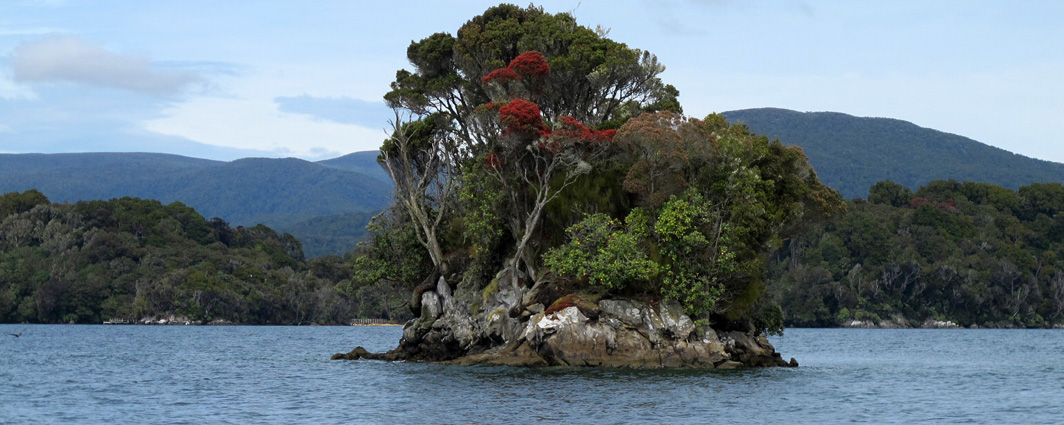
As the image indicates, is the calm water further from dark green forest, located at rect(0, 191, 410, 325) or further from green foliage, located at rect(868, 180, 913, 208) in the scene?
green foliage, located at rect(868, 180, 913, 208)

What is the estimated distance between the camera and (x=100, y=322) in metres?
134

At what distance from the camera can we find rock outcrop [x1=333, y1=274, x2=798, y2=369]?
141 ft

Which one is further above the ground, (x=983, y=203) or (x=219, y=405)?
→ (x=983, y=203)

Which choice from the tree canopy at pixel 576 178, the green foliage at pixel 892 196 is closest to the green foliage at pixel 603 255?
the tree canopy at pixel 576 178

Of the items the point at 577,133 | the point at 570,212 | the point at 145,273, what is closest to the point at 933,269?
the point at 570,212

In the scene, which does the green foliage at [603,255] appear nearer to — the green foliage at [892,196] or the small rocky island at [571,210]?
the small rocky island at [571,210]

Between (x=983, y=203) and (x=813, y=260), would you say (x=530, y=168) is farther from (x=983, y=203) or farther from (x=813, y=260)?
(x=983, y=203)

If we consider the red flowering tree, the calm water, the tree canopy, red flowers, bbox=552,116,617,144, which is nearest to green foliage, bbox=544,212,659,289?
the tree canopy

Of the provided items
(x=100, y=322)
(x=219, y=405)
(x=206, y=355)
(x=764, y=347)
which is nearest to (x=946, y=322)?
(x=764, y=347)

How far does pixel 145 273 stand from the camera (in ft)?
451

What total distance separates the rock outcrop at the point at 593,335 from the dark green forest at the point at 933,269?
83422 millimetres

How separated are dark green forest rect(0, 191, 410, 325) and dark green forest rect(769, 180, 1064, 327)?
181 feet

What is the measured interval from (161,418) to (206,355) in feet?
111

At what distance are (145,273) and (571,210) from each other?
10431cm
